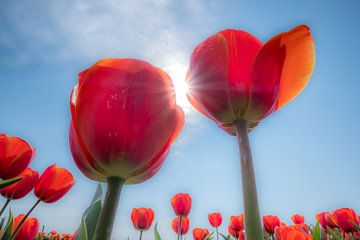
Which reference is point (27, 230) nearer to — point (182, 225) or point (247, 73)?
point (247, 73)

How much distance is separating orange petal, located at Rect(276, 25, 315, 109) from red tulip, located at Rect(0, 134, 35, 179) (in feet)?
4.25

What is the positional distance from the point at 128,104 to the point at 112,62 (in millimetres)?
88

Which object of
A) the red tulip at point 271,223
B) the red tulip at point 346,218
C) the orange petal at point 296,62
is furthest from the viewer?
the red tulip at point 271,223

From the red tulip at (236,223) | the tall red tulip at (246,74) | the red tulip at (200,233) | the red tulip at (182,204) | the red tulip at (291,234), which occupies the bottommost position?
the red tulip at (291,234)

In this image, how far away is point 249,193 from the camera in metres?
0.42

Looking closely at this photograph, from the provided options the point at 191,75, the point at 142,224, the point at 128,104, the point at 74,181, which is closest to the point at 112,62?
the point at 128,104

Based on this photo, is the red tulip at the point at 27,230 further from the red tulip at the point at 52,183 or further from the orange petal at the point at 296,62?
the orange petal at the point at 296,62

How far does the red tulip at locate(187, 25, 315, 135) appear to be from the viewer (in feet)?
1.72

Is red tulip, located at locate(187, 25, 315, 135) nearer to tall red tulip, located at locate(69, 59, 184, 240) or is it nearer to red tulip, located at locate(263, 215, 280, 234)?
tall red tulip, located at locate(69, 59, 184, 240)

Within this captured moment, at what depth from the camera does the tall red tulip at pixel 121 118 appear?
43 cm

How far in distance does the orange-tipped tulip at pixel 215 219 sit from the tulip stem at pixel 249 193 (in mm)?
3860

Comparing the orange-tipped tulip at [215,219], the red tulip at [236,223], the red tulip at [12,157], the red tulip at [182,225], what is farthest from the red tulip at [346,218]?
the red tulip at [12,157]

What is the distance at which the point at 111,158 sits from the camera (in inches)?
17.0

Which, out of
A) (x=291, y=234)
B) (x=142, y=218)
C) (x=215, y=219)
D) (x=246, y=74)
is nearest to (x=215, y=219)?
(x=215, y=219)
